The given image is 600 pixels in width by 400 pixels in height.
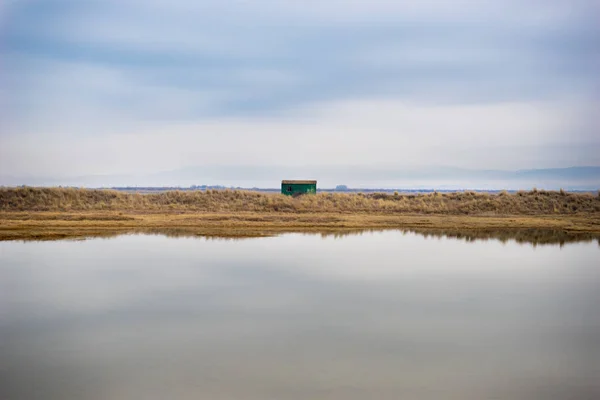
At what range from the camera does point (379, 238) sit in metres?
25.2

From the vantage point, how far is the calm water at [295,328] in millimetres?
7211

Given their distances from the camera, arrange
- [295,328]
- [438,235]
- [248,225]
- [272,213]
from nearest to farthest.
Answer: [295,328]
[438,235]
[248,225]
[272,213]

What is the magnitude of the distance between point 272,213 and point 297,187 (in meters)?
8.63

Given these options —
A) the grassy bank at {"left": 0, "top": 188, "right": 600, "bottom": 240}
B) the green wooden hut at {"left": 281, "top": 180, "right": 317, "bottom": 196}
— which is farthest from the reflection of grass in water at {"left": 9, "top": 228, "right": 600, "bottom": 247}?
the green wooden hut at {"left": 281, "top": 180, "right": 317, "bottom": 196}

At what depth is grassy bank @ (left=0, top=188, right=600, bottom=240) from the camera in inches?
1142

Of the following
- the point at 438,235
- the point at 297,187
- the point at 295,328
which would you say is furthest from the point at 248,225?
the point at 295,328

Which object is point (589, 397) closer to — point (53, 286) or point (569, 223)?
point (53, 286)

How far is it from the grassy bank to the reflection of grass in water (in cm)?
45

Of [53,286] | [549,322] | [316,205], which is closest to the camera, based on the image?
[549,322]

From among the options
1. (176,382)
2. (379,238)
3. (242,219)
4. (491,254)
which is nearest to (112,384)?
(176,382)

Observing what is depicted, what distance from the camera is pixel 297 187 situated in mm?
47531

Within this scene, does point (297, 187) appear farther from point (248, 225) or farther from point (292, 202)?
point (248, 225)

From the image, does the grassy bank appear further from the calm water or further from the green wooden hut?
the calm water

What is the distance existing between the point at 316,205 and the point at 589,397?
35.5 m
